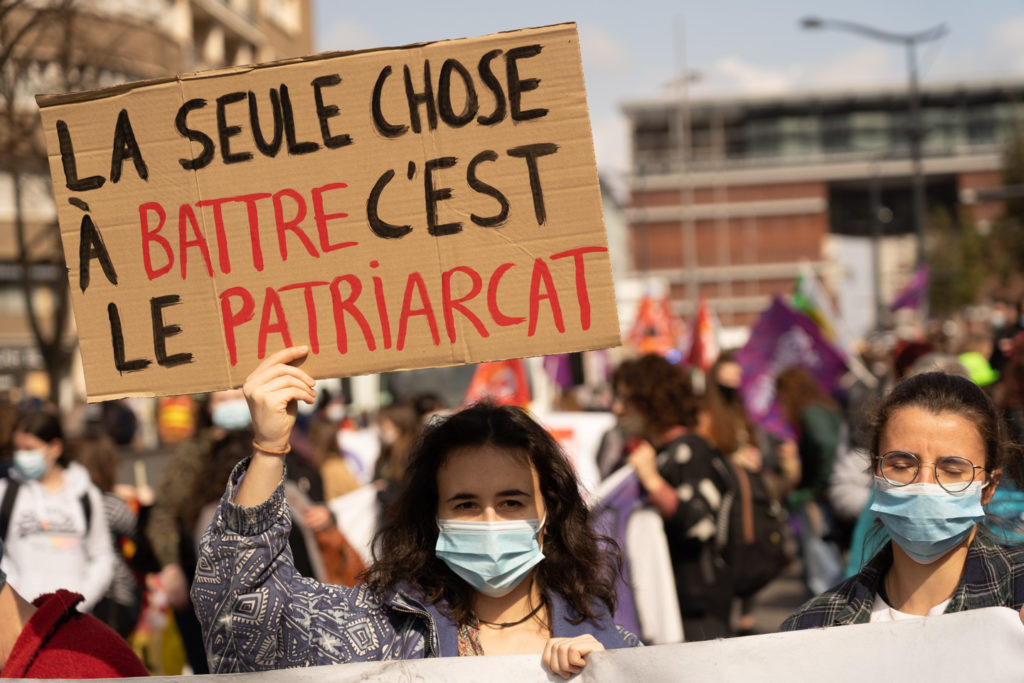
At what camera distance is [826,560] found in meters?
7.95

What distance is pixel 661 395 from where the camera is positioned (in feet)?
19.3

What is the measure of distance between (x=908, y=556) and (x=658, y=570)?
9.83ft

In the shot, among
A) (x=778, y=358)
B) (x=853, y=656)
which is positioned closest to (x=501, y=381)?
(x=778, y=358)

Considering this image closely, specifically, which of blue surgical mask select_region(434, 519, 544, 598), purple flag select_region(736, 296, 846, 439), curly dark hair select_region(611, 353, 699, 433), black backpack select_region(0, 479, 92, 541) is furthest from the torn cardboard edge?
purple flag select_region(736, 296, 846, 439)

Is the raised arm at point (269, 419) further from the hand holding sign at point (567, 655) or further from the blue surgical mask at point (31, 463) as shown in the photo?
the blue surgical mask at point (31, 463)

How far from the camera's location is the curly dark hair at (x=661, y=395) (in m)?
5.89

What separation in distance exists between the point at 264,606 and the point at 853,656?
114 centimetres

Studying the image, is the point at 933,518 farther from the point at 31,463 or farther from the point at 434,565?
the point at 31,463

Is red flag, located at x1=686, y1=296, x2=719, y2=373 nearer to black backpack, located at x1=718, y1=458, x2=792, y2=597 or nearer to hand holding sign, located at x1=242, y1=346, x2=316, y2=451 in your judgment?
black backpack, located at x1=718, y1=458, x2=792, y2=597

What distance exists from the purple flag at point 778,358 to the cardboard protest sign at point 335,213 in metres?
8.33

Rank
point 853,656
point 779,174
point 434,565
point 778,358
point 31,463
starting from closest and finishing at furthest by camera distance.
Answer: point 853,656 → point 434,565 → point 31,463 → point 778,358 → point 779,174

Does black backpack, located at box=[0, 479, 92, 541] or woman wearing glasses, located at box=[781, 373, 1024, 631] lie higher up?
woman wearing glasses, located at box=[781, 373, 1024, 631]

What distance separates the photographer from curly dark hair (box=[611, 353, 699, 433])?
5.89m

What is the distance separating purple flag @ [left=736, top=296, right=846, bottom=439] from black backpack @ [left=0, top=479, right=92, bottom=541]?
6370 millimetres
